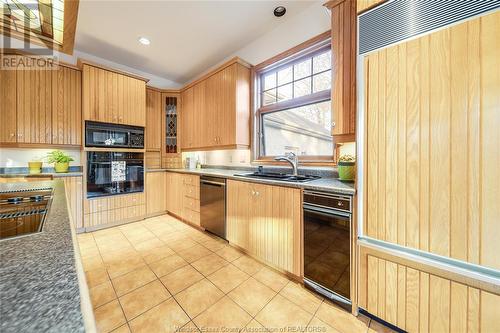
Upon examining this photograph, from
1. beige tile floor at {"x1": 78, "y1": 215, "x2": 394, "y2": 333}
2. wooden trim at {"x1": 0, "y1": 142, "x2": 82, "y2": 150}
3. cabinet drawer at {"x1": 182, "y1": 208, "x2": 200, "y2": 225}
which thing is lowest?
beige tile floor at {"x1": 78, "y1": 215, "x2": 394, "y2": 333}

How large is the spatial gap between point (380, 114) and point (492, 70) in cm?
49

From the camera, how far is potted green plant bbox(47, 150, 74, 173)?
9.18 feet

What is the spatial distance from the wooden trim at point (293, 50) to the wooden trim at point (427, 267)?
7.01 ft

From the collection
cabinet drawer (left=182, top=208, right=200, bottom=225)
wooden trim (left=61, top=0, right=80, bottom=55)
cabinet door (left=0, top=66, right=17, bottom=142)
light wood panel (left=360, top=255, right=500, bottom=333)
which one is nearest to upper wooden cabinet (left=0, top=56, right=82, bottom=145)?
cabinet door (left=0, top=66, right=17, bottom=142)

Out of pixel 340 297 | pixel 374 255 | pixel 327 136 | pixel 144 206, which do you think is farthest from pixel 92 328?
pixel 144 206

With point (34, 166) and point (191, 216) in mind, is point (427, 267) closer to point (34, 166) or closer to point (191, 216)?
point (191, 216)

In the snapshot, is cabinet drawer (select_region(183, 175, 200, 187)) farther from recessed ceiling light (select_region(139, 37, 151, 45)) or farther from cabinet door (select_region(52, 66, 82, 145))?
recessed ceiling light (select_region(139, 37, 151, 45))

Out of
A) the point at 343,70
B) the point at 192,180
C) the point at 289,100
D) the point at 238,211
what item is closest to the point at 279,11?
the point at 289,100

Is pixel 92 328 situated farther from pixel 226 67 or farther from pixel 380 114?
pixel 226 67

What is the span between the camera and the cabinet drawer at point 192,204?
298 centimetres

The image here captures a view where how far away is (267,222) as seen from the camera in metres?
1.97

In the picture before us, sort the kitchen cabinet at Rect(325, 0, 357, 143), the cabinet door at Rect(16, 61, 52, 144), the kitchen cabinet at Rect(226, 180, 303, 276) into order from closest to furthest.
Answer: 1. the kitchen cabinet at Rect(325, 0, 357, 143)
2. the kitchen cabinet at Rect(226, 180, 303, 276)
3. the cabinet door at Rect(16, 61, 52, 144)

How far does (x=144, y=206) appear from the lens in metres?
3.43

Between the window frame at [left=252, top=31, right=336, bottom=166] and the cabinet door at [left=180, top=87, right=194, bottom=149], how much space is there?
4.29 feet
